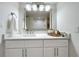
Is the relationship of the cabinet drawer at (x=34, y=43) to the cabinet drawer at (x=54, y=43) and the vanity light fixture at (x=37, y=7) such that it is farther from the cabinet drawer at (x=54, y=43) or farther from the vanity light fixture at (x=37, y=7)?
the vanity light fixture at (x=37, y=7)

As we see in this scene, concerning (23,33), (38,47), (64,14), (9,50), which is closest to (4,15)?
(23,33)

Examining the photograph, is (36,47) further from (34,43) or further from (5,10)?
(5,10)

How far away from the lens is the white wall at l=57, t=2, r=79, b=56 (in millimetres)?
2410

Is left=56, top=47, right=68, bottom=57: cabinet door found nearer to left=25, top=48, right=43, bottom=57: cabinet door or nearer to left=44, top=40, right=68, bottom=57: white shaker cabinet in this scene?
left=44, top=40, right=68, bottom=57: white shaker cabinet

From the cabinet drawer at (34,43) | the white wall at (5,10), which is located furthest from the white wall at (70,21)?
the white wall at (5,10)

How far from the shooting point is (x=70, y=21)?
8.12ft

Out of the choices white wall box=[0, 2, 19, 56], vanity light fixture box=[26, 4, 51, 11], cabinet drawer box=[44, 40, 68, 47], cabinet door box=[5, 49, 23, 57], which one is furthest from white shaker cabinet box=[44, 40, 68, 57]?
white wall box=[0, 2, 19, 56]

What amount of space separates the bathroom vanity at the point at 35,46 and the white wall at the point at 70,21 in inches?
5.5

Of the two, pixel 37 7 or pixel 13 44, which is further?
pixel 37 7

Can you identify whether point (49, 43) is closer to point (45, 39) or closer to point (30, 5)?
point (45, 39)

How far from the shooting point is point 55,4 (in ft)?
8.50

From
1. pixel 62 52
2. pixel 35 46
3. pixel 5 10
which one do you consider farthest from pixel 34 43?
pixel 5 10

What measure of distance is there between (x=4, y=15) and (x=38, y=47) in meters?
0.87

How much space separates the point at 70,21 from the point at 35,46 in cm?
78
